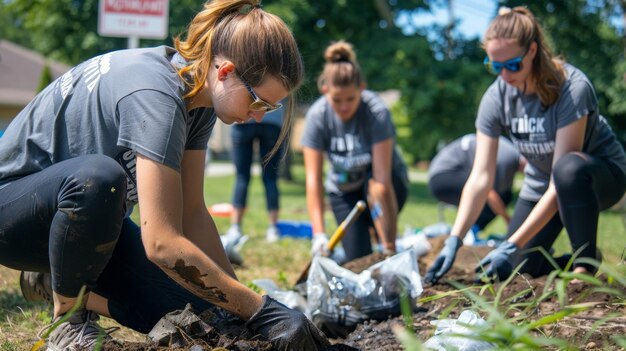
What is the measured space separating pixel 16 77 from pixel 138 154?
2577cm

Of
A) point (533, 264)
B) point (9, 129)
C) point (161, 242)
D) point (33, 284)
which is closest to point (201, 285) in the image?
point (161, 242)

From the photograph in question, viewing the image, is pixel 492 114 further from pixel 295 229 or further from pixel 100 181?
pixel 295 229

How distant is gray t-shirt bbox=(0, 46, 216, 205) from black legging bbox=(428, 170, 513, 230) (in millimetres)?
3680

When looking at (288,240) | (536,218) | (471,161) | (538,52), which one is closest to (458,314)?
(536,218)

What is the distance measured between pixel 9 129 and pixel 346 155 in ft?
8.57

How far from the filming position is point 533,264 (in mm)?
3463

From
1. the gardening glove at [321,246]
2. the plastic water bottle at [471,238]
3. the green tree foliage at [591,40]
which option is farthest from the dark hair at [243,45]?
the green tree foliage at [591,40]

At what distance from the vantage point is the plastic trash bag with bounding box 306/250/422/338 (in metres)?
2.86

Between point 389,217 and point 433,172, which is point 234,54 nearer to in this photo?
point 389,217

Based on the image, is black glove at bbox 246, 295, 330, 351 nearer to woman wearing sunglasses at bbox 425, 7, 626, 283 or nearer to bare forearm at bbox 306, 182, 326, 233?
woman wearing sunglasses at bbox 425, 7, 626, 283

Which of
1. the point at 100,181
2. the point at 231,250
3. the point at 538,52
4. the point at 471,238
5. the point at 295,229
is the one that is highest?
the point at 538,52

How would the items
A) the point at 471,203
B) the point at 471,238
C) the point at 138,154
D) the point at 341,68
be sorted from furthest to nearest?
1. the point at 471,238
2. the point at 341,68
3. the point at 471,203
4. the point at 138,154

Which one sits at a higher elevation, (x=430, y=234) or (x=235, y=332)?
(x=235, y=332)

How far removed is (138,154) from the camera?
1.87 m
